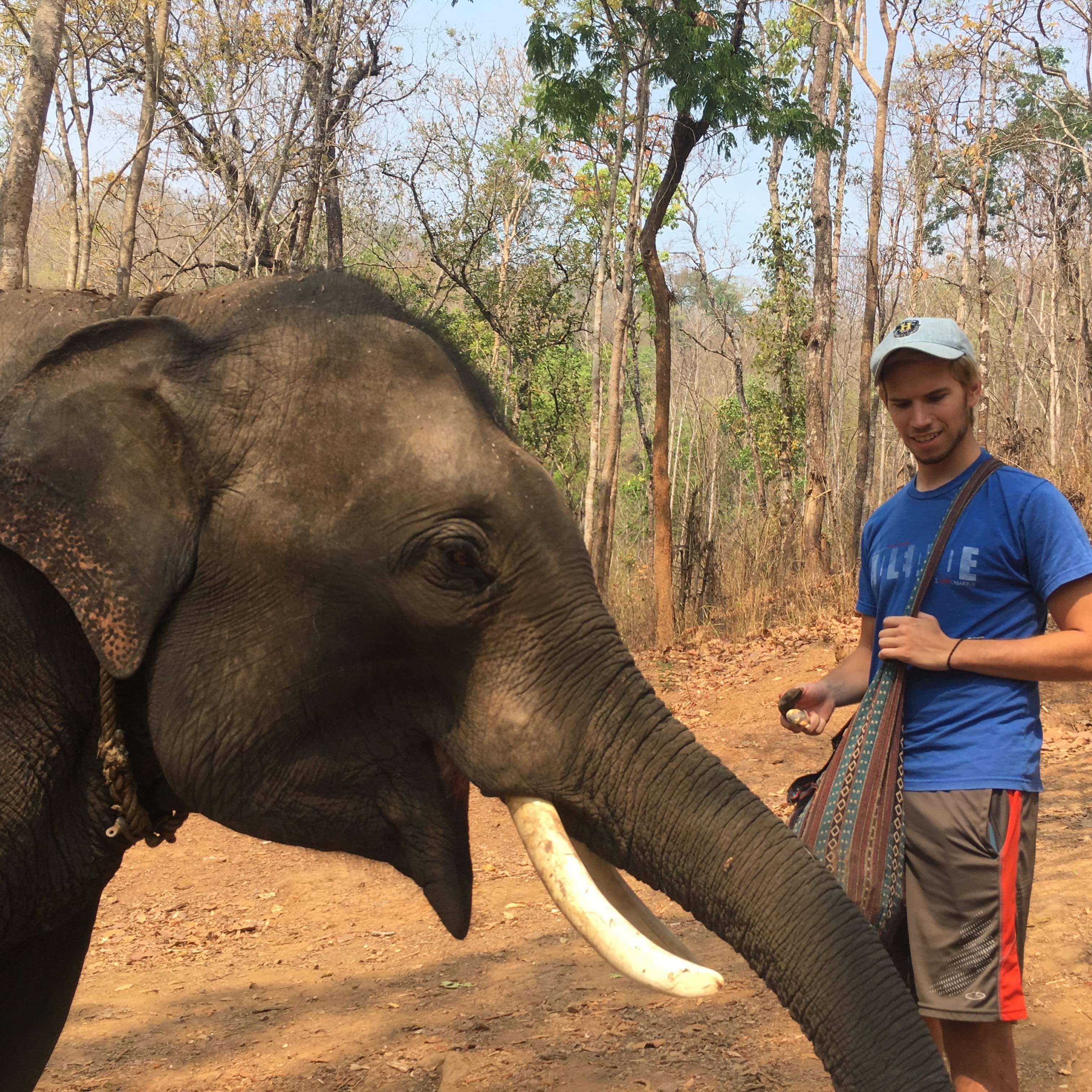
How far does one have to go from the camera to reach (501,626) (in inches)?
87.5

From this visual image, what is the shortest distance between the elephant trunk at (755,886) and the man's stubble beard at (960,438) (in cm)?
91

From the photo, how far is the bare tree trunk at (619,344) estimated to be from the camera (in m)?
13.5

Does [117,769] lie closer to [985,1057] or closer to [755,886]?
[755,886]

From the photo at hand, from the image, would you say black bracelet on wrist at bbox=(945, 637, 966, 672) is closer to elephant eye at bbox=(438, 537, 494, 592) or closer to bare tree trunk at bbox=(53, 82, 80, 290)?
elephant eye at bbox=(438, 537, 494, 592)

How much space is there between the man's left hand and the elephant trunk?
0.53m

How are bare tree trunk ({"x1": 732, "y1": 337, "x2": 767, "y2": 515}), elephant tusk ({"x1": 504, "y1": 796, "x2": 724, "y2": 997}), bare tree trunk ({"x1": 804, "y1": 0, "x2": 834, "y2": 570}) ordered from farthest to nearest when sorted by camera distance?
bare tree trunk ({"x1": 732, "y1": 337, "x2": 767, "y2": 515}), bare tree trunk ({"x1": 804, "y1": 0, "x2": 834, "y2": 570}), elephant tusk ({"x1": 504, "y1": 796, "x2": 724, "y2": 997})

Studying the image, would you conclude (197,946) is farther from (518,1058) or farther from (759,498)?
(759,498)

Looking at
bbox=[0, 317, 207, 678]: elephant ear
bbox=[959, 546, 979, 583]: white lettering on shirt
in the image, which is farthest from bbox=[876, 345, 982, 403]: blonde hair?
bbox=[0, 317, 207, 678]: elephant ear

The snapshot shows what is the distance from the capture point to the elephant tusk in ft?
6.06

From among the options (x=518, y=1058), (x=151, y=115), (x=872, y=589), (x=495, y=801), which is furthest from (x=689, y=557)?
(x=872, y=589)

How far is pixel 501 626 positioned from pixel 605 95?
12.0 metres

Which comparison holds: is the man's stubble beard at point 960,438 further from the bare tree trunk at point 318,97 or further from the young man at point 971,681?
the bare tree trunk at point 318,97

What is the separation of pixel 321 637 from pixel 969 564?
4.65ft

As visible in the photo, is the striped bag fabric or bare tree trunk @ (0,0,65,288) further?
bare tree trunk @ (0,0,65,288)
